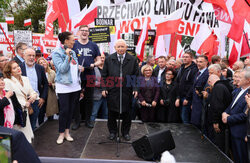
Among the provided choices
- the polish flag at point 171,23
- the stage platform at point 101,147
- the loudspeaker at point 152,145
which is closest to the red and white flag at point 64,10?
the polish flag at point 171,23

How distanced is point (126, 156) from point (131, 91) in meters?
1.24

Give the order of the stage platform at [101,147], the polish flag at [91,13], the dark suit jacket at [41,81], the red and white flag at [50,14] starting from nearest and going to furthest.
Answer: the stage platform at [101,147]
the dark suit jacket at [41,81]
the polish flag at [91,13]
the red and white flag at [50,14]

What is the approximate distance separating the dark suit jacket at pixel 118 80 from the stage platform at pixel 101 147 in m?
0.76

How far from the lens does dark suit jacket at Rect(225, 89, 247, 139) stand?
11.3 feet

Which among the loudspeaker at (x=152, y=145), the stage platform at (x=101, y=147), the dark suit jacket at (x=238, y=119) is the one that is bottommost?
the stage platform at (x=101, y=147)

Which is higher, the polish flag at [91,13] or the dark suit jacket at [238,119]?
the polish flag at [91,13]

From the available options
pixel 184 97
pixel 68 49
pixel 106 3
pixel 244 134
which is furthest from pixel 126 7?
pixel 244 134

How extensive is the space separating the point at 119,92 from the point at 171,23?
13.7 ft

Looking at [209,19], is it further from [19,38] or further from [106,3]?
[19,38]

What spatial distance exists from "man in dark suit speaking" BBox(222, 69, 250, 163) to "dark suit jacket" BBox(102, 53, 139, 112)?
1754 millimetres

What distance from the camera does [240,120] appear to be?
3443 millimetres

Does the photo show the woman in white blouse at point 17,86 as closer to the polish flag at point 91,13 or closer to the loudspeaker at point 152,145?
the loudspeaker at point 152,145

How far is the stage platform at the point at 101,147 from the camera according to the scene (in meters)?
3.59

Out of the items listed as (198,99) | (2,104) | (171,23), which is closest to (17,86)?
(2,104)
